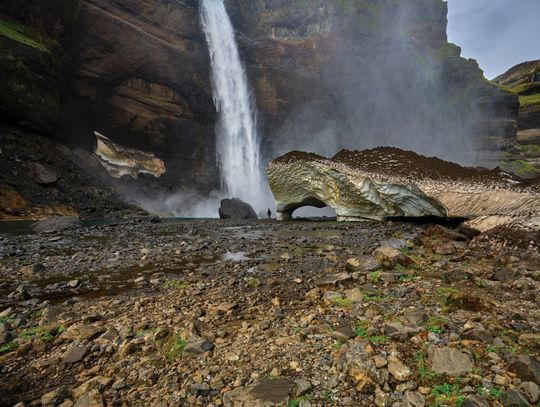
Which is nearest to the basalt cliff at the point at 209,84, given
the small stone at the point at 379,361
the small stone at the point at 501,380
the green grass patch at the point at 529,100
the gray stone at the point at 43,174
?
the gray stone at the point at 43,174

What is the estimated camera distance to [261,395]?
242 centimetres

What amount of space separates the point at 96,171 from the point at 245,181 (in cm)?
2606

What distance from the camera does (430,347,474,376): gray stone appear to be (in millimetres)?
2463

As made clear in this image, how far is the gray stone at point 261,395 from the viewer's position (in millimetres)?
2338

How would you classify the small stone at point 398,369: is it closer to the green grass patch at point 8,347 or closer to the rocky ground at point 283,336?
the rocky ground at point 283,336

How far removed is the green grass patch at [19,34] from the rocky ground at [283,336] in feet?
152

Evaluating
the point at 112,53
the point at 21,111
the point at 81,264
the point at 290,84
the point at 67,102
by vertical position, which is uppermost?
the point at 290,84

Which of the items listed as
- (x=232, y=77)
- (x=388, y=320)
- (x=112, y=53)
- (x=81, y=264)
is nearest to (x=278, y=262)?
(x=388, y=320)

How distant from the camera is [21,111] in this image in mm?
37281

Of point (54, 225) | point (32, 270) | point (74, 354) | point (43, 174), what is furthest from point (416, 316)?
point (43, 174)

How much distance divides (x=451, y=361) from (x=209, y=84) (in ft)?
209

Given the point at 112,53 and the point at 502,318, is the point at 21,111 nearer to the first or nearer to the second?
the point at 112,53

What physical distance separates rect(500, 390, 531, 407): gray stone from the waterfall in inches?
2233

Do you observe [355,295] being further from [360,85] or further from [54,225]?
[360,85]
